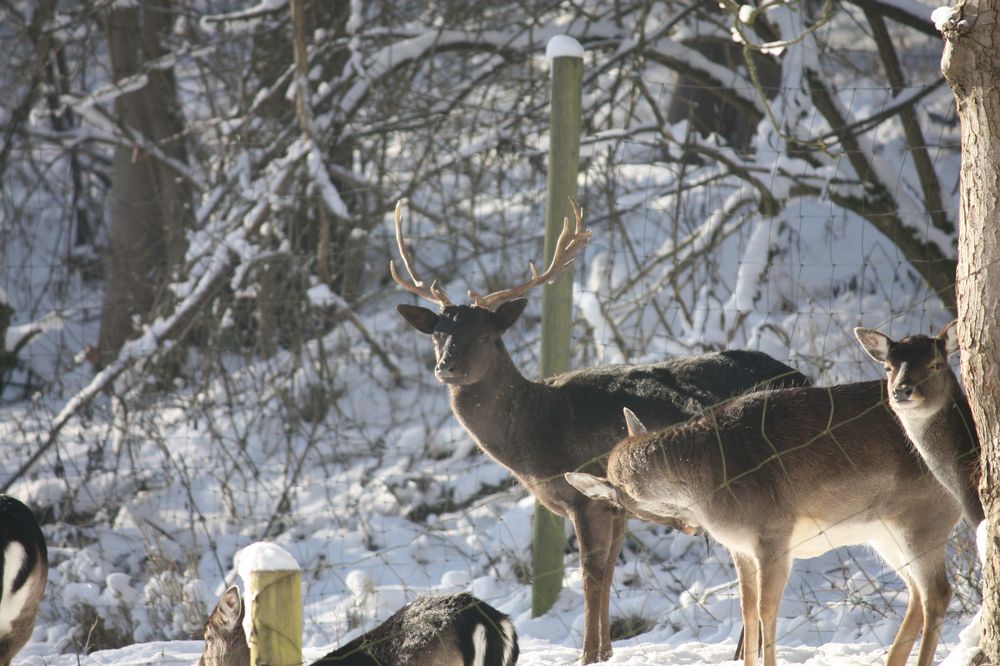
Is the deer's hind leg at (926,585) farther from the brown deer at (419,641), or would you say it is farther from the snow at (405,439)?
the brown deer at (419,641)

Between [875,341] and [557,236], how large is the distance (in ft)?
8.74

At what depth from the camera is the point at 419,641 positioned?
13.6 feet

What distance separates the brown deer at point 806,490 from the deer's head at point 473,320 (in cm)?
140

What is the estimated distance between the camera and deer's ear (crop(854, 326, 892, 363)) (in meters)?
3.79

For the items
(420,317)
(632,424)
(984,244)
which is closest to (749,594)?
(632,424)

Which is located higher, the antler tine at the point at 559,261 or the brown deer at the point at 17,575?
the antler tine at the point at 559,261

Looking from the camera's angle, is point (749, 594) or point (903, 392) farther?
point (749, 594)

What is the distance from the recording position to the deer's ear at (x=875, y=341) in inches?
149

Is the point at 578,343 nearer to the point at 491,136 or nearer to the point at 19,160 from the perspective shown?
the point at 491,136

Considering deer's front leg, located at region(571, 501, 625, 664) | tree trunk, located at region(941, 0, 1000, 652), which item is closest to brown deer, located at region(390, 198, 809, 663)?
deer's front leg, located at region(571, 501, 625, 664)

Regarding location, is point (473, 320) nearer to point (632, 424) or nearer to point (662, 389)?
point (662, 389)

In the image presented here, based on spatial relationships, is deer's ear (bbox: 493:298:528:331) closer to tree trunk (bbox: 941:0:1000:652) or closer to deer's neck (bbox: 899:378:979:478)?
deer's neck (bbox: 899:378:979:478)

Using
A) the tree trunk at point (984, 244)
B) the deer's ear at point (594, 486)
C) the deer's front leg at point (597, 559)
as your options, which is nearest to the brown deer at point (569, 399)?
the deer's front leg at point (597, 559)

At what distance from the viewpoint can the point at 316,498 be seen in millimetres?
8898
